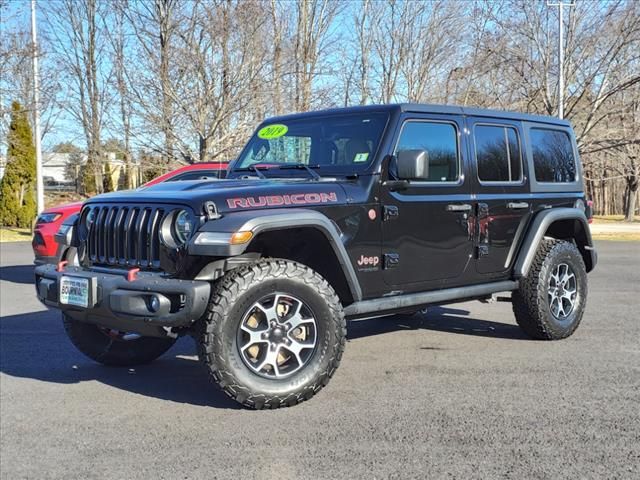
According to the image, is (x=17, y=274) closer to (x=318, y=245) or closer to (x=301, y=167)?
(x=301, y=167)

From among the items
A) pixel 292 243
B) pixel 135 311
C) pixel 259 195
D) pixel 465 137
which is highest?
pixel 465 137

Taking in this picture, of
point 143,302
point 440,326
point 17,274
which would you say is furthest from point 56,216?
point 143,302

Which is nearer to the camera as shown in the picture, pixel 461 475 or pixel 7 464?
pixel 461 475

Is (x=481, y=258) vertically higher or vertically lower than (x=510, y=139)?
lower

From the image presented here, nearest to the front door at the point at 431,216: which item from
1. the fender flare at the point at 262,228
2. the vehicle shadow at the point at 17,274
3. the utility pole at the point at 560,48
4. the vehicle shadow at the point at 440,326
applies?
the fender flare at the point at 262,228

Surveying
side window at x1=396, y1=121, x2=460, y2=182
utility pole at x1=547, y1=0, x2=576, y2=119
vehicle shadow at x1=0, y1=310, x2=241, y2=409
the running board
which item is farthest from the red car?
utility pole at x1=547, y1=0, x2=576, y2=119

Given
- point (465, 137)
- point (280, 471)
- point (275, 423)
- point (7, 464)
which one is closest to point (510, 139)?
point (465, 137)

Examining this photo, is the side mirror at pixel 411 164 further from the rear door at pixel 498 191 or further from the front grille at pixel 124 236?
the front grille at pixel 124 236

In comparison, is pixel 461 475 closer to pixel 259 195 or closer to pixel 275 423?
pixel 275 423

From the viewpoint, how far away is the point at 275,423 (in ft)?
13.4

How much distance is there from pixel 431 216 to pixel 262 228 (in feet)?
5.17

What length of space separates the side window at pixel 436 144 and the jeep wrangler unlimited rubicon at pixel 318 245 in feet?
0.04

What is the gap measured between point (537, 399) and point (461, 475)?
1.38 metres

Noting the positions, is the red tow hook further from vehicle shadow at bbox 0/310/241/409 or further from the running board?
the running board
